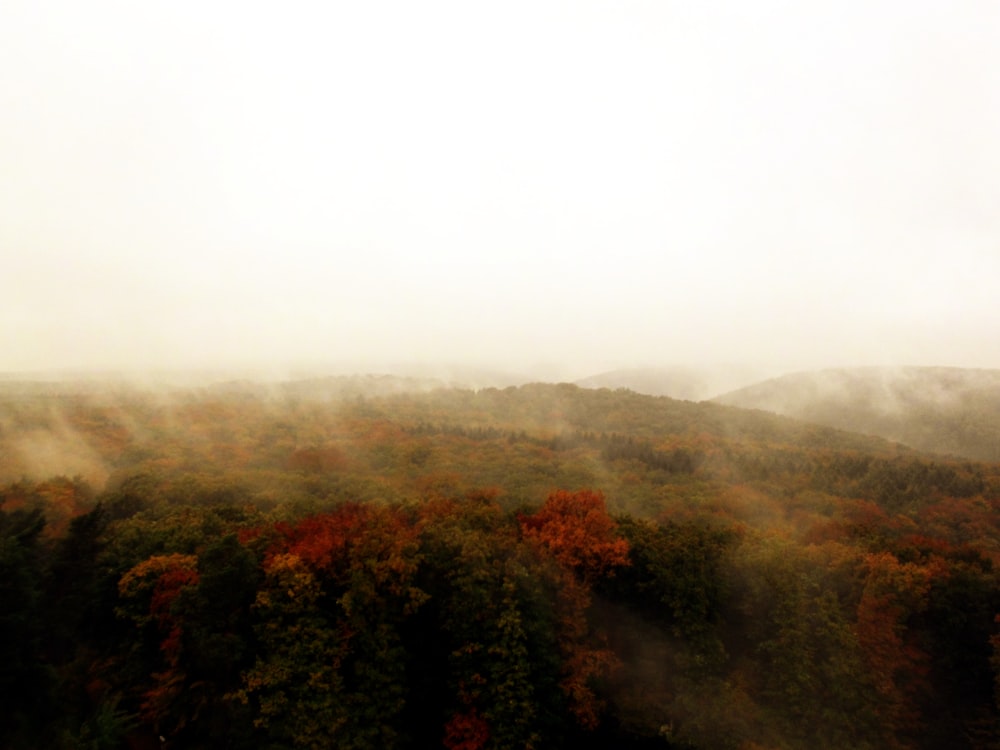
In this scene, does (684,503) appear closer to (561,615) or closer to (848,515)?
(848,515)

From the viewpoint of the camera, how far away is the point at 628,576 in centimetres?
4222

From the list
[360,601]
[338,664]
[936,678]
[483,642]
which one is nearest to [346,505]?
[360,601]

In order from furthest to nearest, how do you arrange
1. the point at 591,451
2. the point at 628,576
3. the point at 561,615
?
the point at 591,451
the point at 628,576
the point at 561,615

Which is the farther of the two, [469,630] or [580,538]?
[580,538]

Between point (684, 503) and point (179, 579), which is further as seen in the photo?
point (684, 503)

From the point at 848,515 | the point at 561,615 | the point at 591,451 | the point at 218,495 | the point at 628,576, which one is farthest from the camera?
the point at 591,451

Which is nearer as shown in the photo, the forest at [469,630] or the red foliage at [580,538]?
the forest at [469,630]

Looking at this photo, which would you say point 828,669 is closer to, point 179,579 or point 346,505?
point 346,505

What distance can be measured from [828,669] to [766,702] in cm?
471

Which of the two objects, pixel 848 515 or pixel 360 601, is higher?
pixel 360 601

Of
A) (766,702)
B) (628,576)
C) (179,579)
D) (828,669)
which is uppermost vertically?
(179,579)

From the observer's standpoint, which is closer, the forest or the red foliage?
the forest

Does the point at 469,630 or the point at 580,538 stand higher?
the point at 580,538

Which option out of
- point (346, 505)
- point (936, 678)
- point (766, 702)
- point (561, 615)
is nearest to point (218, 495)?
point (346, 505)
